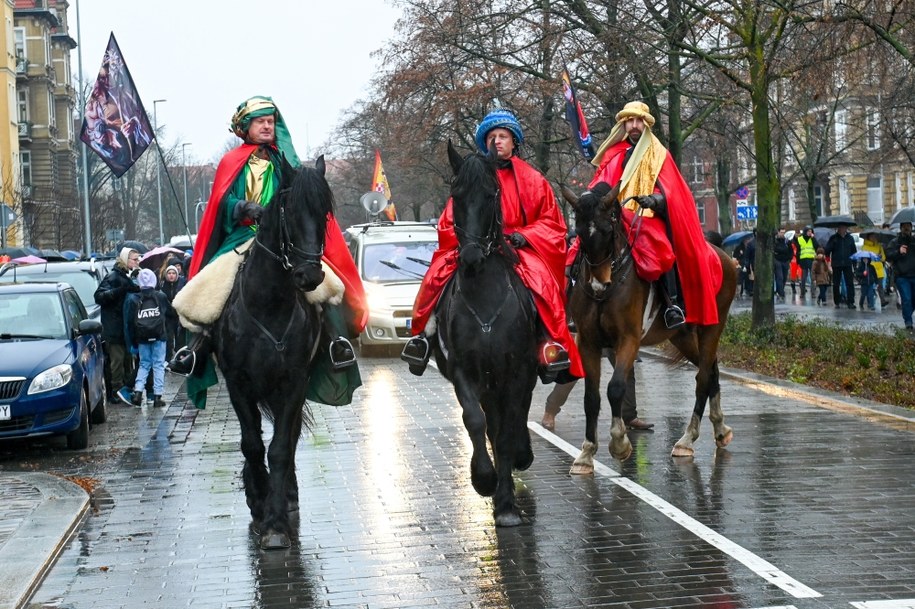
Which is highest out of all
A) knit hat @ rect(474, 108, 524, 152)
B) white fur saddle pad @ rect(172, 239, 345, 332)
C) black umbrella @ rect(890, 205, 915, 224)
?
black umbrella @ rect(890, 205, 915, 224)

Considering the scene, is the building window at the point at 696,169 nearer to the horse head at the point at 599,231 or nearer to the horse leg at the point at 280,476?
the horse head at the point at 599,231

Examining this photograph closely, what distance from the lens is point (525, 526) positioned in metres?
8.99

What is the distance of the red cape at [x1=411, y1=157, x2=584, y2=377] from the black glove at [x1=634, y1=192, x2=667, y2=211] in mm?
1172

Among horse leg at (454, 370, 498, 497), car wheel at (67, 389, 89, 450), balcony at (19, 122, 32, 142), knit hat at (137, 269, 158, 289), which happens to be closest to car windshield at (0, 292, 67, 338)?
car wheel at (67, 389, 89, 450)

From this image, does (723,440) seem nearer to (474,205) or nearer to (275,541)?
(474,205)

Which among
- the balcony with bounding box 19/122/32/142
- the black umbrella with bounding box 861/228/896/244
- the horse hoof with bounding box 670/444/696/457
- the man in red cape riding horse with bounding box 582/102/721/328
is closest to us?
the man in red cape riding horse with bounding box 582/102/721/328

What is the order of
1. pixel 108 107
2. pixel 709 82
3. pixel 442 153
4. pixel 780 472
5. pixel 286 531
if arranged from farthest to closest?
pixel 442 153
pixel 709 82
pixel 108 107
pixel 780 472
pixel 286 531

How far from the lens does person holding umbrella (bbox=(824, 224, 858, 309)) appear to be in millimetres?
34875

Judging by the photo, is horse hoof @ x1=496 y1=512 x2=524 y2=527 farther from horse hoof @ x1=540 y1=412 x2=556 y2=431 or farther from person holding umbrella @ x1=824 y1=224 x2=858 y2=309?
person holding umbrella @ x1=824 y1=224 x2=858 y2=309

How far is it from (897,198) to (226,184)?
6905 centimetres

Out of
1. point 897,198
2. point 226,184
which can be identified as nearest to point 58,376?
point 226,184

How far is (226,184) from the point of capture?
961 centimetres

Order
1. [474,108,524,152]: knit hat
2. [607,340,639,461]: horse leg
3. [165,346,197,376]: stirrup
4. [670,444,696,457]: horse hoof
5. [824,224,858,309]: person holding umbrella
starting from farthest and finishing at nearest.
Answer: [824,224,858,309]: person holding umbrella, [670,444,696,457]: horse hoof, [607,340,639,461]: horse leg, [474,108,524,152]: knit hat, [165,346,197,376]: stirrup

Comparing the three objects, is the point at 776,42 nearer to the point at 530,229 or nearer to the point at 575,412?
the point at 575,412
